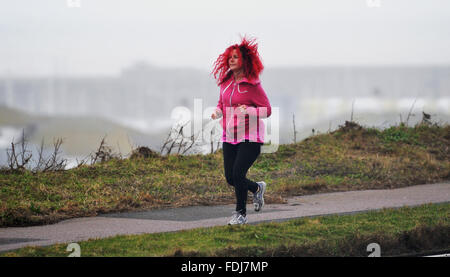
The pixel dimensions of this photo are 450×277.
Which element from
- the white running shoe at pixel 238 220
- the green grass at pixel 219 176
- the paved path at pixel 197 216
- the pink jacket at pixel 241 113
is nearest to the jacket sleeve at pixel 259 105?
the pink jacket at pixel 241 113

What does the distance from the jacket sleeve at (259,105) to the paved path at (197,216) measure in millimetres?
1556


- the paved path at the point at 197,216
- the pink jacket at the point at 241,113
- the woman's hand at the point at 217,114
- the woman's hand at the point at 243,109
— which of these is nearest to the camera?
the woman's hand at the point at 243,109

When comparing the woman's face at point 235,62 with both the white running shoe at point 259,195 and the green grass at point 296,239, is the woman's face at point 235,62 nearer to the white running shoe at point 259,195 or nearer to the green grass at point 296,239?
the white running shoe at point 259,195

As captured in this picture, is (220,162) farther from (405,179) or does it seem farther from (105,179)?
(405,179)

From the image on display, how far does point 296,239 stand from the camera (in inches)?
277

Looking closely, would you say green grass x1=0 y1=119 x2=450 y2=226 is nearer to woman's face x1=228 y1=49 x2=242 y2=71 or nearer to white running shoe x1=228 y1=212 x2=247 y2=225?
white running shoe x1=228 y1=212 x2=247 y2=225

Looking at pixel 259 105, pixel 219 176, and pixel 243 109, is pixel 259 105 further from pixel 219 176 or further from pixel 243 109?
pixel 219 176

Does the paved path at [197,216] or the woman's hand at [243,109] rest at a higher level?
the woman's hand at [243,109]

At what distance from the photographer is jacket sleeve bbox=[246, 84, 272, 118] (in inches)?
286

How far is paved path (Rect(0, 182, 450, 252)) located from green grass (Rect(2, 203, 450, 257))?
57 cm

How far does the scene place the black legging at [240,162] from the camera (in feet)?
24.3

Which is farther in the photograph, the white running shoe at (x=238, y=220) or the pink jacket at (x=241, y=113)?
the white running shoe at (x=238, y=220)

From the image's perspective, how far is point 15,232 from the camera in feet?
25.6
